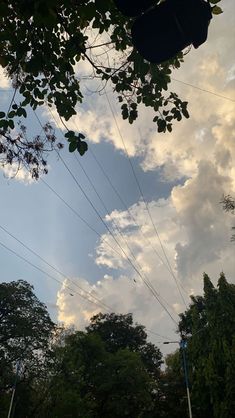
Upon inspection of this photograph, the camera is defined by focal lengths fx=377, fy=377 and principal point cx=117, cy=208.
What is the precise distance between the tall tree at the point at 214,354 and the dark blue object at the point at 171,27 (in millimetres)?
35788

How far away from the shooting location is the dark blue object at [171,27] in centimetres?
200

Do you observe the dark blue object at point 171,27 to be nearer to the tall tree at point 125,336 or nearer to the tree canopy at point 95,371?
the tree canopy at point 95,371

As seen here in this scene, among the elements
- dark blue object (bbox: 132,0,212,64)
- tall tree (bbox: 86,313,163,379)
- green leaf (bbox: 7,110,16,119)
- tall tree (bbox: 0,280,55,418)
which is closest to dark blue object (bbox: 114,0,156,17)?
dark blue object (bbox: 132,0,212,64)

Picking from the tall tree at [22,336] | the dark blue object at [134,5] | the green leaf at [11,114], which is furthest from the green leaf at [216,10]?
the tall tree at [22,336]

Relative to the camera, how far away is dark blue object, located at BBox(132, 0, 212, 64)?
2.00 metres

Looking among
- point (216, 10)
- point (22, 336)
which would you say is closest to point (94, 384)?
point (22, 336)

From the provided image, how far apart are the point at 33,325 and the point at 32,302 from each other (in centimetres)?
236

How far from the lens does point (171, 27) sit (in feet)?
6.72

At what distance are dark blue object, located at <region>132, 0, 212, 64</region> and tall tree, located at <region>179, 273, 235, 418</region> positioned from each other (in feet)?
117

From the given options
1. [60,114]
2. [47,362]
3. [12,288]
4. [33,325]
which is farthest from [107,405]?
[60,114]

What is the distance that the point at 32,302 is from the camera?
118 ft

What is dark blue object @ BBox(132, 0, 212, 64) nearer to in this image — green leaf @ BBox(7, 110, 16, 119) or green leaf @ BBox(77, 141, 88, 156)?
green leaf @ BBox(77, 141, 88, 156)

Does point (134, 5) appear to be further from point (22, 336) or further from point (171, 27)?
point (22, 336)

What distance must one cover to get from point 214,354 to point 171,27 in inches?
1474
